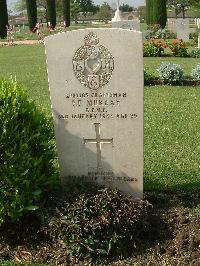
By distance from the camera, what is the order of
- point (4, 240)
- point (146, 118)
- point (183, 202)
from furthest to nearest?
1. point (146, 118)
2. point (183, 202)
3. point (4, 240)

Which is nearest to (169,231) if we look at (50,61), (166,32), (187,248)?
(187,248)

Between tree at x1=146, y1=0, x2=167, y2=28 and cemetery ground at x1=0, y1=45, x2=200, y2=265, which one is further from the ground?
tree at x1=146, y1=0, x2=167, y2=28

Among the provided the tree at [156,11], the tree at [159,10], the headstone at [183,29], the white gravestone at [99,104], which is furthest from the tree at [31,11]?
the white gravestone at [99,104]

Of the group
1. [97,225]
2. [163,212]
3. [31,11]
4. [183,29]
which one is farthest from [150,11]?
[97,225]

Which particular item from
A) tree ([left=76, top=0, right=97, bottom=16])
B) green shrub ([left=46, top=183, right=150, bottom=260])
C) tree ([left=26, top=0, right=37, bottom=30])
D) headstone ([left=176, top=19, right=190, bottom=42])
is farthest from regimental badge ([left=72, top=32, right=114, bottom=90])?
tree ([left=76, top=0, right=97, bottom=16])

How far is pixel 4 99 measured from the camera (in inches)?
158

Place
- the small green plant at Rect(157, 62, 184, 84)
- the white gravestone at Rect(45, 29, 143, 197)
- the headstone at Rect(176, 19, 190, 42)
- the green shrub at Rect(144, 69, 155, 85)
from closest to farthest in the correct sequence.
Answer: the white gravestone at Rect(45, 29, 143, 197)
the small green plant at Rect(157, 62, 184, 84)
the green shrub at Rect(144, 69, 155, 85)
the headstone at Rect(176, 19, 190, 42)

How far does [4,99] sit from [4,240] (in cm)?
119

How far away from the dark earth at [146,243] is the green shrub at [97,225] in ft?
0.22

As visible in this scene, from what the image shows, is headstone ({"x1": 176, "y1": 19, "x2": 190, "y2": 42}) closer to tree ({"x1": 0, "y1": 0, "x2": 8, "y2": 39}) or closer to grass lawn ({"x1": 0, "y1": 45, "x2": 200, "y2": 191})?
tree ({"x1": 0, "y1": 0, "x2": 8, "y2": 39})

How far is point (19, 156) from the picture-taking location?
156 inches

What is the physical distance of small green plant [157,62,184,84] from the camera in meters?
12.4

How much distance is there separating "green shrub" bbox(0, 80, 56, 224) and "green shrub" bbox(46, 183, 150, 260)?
0.25 meters

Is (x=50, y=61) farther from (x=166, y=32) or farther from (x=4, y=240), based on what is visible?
(x=166, y=32)
